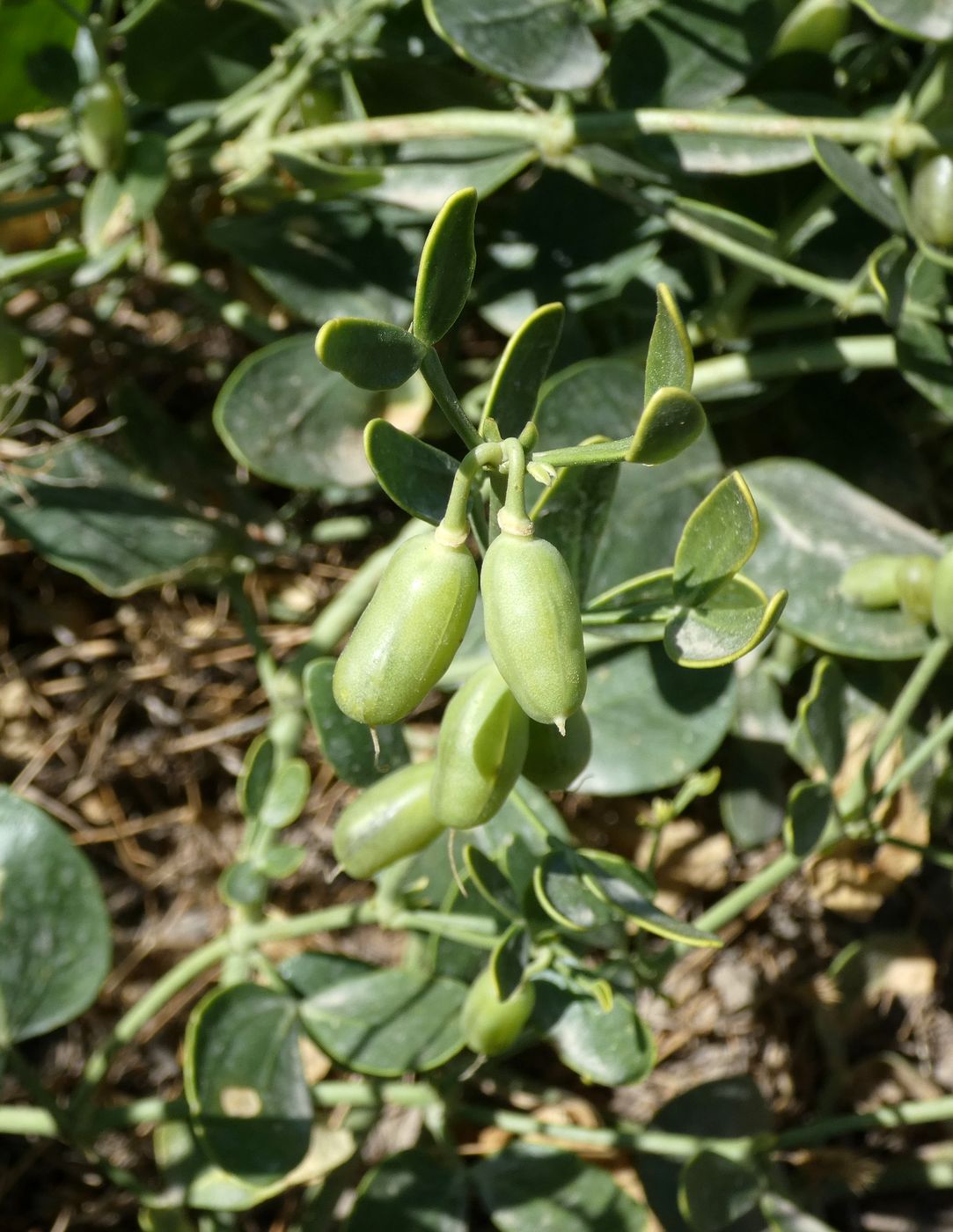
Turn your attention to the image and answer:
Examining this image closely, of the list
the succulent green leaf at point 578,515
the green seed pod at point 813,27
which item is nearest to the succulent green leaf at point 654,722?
the succulent green leaf at point 578,515

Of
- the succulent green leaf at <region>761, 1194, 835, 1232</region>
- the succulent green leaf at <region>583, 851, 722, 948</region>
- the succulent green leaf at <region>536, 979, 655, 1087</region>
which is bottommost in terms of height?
the succulent green leaf at <region>761, 1194, 835, 1232</region>

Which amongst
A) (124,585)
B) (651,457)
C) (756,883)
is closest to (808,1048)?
(756,883)

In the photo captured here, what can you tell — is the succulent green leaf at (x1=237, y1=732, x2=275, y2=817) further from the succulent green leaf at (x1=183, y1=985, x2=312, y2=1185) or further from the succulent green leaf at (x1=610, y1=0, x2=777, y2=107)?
the succulent green leaf at (x1=610, y1=0, x2=777, y2=107)

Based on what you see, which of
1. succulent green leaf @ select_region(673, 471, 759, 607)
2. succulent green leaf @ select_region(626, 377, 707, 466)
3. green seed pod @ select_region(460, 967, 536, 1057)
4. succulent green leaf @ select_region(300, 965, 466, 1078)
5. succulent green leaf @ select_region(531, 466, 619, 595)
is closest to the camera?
succulent green leaf @ select_region(626, 377, 707, 466)

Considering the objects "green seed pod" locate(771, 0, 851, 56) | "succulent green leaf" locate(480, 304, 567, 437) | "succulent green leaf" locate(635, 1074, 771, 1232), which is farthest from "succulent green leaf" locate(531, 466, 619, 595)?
"succulent green leaf" locate(635, 1074, 771, 1232)

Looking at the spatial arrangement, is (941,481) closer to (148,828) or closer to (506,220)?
(506,220)

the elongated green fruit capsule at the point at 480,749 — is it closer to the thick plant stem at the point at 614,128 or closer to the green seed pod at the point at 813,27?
the thick plant stem at the point at 614,128

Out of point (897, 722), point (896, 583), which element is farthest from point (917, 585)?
point (897, 722)
